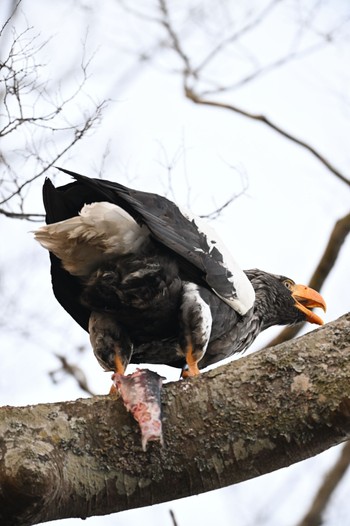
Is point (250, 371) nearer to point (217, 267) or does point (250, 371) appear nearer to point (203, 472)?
point (203, 472)

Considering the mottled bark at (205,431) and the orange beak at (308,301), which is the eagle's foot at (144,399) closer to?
the mottled bark at (205,431)

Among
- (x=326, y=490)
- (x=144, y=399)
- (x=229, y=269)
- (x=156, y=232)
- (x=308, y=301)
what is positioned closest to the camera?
(x=144, y=399)

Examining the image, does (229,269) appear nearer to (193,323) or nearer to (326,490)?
(193,323)

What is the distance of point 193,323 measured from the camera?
475 cm

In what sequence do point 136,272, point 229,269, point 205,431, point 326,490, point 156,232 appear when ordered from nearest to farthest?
1. point 205,431
2. point 156,232
3. point 136,272
4. point 229,269
5. point 326,490

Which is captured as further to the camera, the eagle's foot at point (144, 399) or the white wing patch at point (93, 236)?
the white wing patch at point (93, 236)

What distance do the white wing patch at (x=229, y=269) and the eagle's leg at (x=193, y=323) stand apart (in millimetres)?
212

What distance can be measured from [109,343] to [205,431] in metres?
1.77

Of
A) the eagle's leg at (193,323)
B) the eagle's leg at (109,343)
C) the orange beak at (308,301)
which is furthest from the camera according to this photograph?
the orange beak at (308,301)

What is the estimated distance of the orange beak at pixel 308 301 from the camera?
618 centimetres

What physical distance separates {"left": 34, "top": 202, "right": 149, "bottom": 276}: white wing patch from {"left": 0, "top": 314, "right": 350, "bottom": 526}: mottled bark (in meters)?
1.36

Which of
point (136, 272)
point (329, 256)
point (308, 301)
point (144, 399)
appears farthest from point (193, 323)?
point (308, 301)

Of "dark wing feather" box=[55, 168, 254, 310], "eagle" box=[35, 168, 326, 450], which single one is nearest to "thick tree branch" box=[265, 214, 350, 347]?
"eagle" box=[35, 168, 326, 450]

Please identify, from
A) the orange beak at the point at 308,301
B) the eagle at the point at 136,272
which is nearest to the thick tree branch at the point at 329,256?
the orange beak at the point at 308,301
